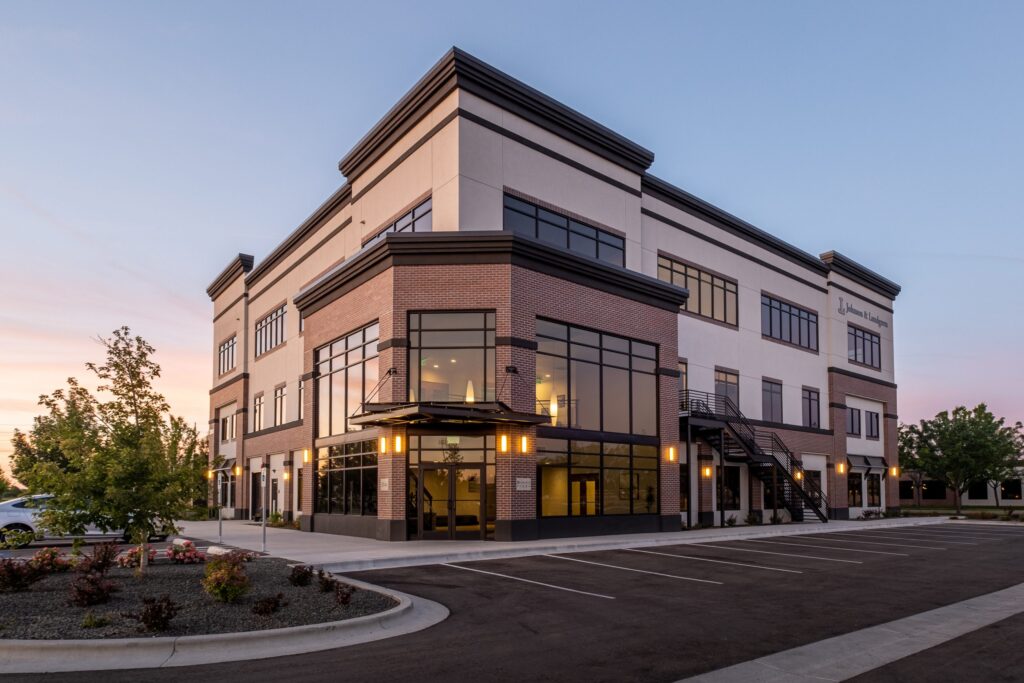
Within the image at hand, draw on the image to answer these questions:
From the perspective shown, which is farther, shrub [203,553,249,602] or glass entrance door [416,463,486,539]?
glass entrance door [416,463,486,539]

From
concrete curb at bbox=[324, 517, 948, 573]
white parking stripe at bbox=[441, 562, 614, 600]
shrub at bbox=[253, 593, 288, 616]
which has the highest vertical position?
shrub at bbox=[253, 593, 288, 616]

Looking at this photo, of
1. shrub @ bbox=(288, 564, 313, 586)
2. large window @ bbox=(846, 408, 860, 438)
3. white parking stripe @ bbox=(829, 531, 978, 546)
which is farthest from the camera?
large window @ bbox=(846, 408, 860, 438)

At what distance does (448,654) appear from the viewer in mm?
9969

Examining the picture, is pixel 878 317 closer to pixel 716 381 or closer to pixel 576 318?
pixel 716 381

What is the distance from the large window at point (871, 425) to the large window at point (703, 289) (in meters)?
16.0

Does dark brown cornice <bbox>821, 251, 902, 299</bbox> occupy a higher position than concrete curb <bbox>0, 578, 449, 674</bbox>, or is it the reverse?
dark brown cornice <bbox>821, 251, 902, 299</bbox>

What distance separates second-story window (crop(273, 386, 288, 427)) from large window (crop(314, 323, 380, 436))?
11215mm

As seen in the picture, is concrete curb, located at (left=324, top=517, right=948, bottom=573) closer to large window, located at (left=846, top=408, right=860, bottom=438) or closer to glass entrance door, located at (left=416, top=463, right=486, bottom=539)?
glass entrance door, located at (left=416, top=463, right=486, bottom=539)

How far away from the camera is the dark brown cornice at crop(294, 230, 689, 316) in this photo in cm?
2591

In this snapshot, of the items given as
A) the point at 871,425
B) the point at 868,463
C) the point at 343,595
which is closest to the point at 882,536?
the point at 868,463

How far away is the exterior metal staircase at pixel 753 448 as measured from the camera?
35.3m

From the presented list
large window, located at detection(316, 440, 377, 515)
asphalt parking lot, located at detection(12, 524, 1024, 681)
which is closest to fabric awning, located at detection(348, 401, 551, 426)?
large window, located at detection(316, 440, 377, 515)

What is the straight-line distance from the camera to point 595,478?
93.6 feet

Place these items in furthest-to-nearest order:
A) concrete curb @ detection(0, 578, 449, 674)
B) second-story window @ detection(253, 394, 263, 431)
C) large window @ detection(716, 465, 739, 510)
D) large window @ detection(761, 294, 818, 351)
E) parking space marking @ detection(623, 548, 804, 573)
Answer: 1. second-story window @ detection(253, 394, 263, 431)
2. large window @ detection(761, 294, 818, 351)
3. large window @ detection(716, 465, 739, 510)
4. parking space marking @ detection(623, 548, 804, 573)
5. concrete curb @ detection(0, 578, 449, 674)
